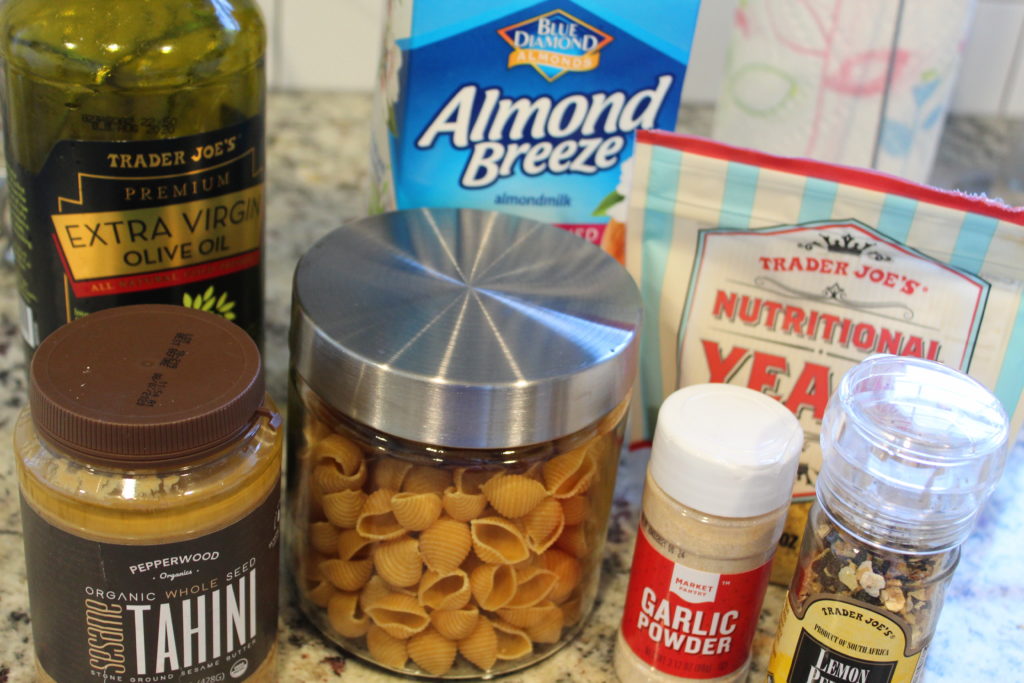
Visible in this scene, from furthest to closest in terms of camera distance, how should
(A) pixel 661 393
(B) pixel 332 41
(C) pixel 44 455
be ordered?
(B) pixel 332 41 < (A) pixel 661 393 < (C) pixel 44 455

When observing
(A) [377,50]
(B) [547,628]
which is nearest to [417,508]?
(B) [547,628]

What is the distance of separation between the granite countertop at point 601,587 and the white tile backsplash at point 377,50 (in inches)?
6.5

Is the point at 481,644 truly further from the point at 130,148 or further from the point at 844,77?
the point at 844,77

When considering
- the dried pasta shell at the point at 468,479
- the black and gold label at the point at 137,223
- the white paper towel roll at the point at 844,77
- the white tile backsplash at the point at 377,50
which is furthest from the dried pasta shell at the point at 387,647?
the white tile backsplash at the point at 377,50

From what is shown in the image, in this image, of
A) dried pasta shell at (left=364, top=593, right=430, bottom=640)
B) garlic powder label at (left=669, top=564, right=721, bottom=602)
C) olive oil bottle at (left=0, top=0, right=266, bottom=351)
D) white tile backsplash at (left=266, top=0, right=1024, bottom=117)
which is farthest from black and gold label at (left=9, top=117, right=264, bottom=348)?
white tile backsplash at (left=266, top=0, right=1024, bottom=117)

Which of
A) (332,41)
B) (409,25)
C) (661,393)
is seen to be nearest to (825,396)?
(661,393)

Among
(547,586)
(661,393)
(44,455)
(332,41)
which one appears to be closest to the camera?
(44,455)

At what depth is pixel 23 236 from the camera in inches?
27.1

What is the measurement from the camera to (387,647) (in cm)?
64

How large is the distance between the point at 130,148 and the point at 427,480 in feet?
0.77

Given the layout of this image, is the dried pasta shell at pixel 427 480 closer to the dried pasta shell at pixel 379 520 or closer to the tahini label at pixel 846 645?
the dried pasta shell at pixel 379 520

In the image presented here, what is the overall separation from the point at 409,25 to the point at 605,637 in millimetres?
378

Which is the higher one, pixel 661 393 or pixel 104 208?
pixel 104 208

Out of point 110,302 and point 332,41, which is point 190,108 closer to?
point 110,302
